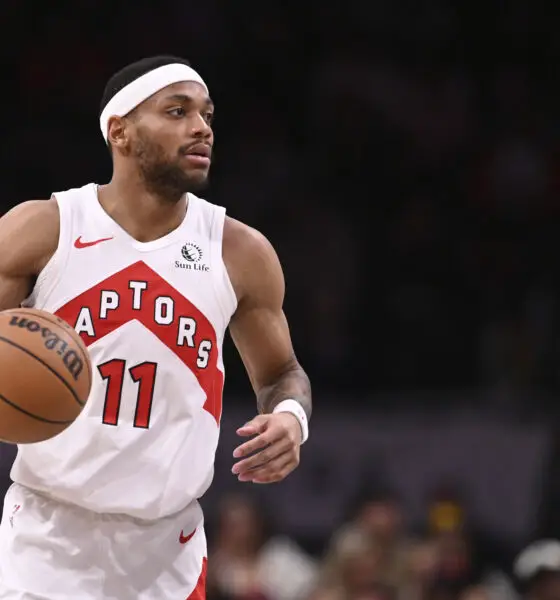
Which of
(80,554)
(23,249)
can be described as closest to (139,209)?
(23,249)

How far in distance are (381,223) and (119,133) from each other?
6.86 m

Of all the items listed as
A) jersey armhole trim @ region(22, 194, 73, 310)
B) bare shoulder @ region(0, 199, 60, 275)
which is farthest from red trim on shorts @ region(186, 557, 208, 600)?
bare shoulder @ region(0, 199, 60, 275)

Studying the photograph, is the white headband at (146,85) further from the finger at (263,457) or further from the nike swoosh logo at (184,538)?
the nike swoosh logo at (184,538)

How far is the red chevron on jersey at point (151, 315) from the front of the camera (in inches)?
196

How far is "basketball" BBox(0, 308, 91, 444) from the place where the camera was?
179 inches

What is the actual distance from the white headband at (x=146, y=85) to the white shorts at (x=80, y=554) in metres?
1.46

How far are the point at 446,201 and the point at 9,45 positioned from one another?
425 centimetres

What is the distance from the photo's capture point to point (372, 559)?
888 centimetres

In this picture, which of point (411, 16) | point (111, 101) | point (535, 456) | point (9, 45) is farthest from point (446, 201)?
point (111, 101)

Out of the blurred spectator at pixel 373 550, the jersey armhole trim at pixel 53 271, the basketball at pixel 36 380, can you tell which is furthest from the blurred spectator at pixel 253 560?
the basketball at pixel 36 380

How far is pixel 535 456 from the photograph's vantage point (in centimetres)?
962

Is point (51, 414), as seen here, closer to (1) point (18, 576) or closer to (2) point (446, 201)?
(1) point (18, 576)

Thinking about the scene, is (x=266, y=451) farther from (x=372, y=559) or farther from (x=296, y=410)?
(x=372, y=559)

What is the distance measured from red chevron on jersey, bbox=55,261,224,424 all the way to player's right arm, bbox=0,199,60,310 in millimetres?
169
